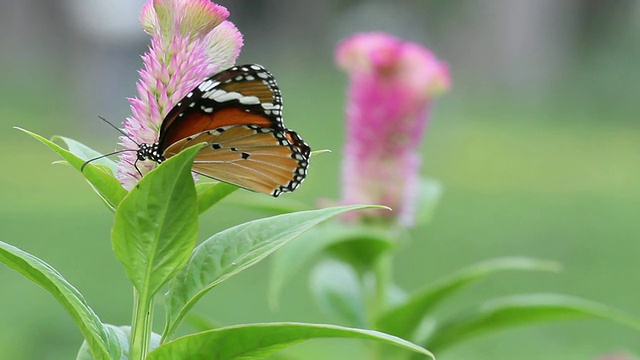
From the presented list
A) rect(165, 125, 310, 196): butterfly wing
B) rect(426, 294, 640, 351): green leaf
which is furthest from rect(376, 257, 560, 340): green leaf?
rect(165, 125, 310, 196): butterfly wing

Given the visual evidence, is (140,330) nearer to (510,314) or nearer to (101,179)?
(101,179)

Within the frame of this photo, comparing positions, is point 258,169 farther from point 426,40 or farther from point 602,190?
point 426,40

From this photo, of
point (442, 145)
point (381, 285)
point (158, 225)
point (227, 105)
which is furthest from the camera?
point (442, 145)

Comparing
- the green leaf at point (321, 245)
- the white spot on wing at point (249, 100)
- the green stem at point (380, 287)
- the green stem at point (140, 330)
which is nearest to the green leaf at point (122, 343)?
the green stem at point (140, 330)

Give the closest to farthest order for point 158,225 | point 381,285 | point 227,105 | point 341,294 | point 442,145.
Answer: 1. point 158,225
2. point 227,105
3. point 381,285
4. point 341,294
5. point 442,145

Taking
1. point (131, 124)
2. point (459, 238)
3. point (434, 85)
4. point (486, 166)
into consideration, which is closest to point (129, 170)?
point (131, 124)

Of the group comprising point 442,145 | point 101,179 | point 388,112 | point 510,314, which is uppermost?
point 442,145

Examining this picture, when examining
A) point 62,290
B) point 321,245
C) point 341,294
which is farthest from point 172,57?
point 341,294

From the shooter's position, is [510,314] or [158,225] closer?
[158,225]

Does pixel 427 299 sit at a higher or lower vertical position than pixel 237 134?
higher
